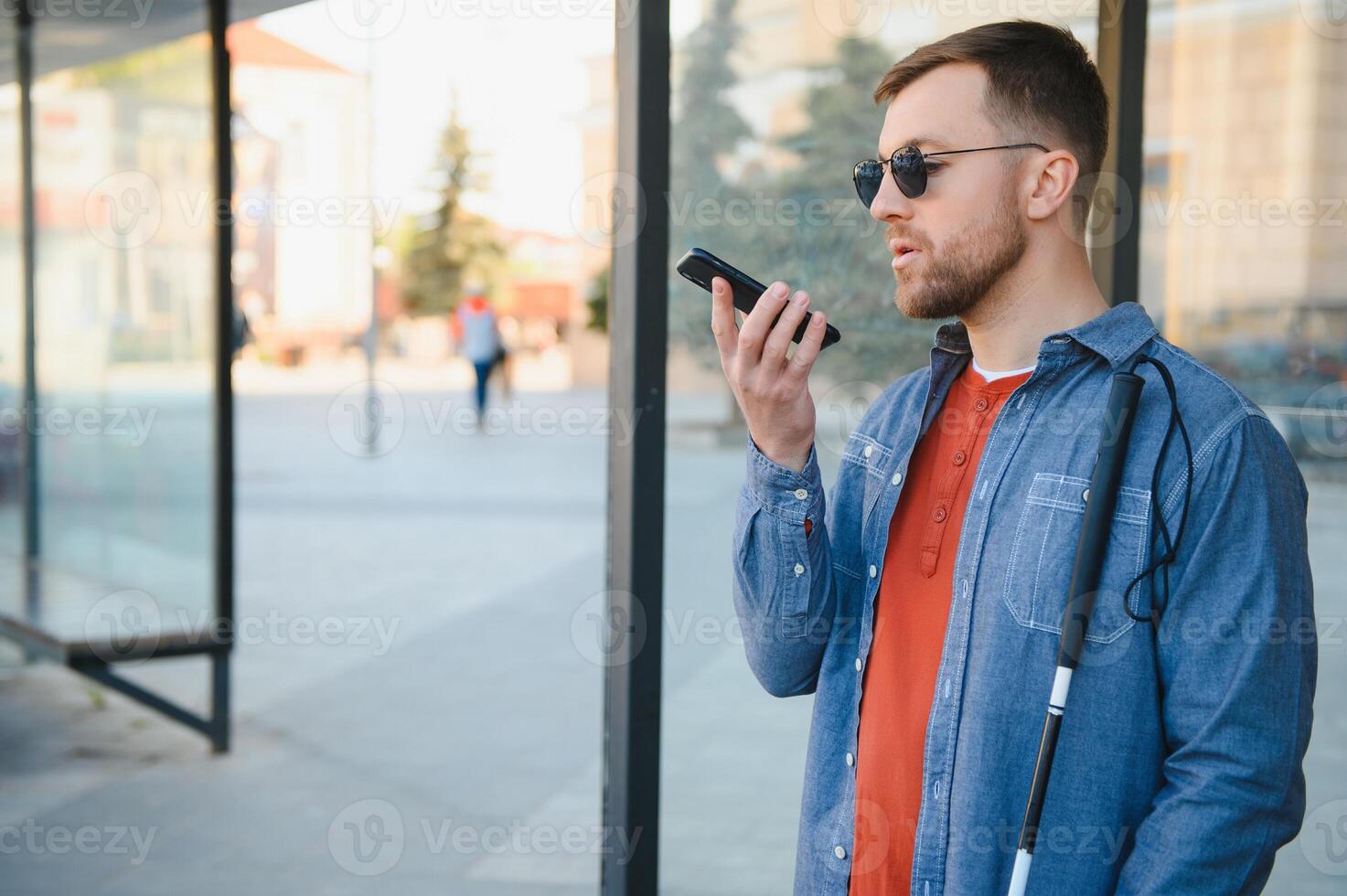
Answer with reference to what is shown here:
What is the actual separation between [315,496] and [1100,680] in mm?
11522

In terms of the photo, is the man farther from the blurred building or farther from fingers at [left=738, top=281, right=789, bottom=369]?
the blurred building

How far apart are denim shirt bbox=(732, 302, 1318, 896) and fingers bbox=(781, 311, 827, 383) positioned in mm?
186

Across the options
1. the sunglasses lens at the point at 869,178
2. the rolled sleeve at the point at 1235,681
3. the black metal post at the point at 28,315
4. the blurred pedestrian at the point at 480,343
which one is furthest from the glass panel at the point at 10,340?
the blurred pedestrian at the point at 480,343

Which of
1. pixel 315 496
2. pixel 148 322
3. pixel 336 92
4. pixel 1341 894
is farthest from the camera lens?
pixel 336 92

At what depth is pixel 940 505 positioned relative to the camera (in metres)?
1.83

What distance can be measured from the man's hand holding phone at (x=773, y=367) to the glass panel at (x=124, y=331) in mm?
4086

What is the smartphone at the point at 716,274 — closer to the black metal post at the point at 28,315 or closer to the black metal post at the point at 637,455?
the black metal post at the point at 637,455

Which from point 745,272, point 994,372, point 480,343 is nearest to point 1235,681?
point 994,372

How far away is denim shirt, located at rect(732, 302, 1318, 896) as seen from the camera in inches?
59.1

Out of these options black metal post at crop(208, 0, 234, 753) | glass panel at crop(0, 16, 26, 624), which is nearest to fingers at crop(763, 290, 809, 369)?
black metal post at crop(208, 0, 234, 753)

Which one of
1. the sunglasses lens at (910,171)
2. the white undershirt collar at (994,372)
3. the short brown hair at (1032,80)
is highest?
the short brown hair at (1032,80)

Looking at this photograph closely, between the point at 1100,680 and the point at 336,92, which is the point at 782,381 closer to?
the point at 1100,680

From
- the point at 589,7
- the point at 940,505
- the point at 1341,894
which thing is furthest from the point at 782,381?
the point at 1341,894

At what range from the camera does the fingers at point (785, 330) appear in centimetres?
173
